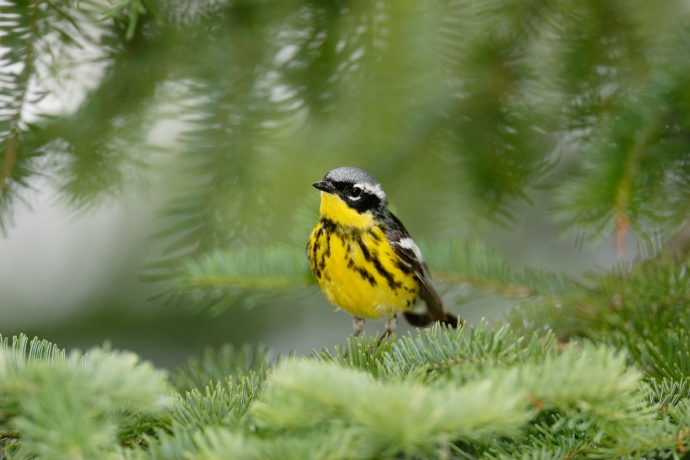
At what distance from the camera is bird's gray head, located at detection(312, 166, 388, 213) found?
11.0ft

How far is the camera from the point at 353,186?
346 cm

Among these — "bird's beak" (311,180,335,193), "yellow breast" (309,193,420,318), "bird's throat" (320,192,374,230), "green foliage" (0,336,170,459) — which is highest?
"green foliage" (0,336,170,459)

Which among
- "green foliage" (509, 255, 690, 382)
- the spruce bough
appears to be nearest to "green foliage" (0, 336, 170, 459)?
the spruce bough

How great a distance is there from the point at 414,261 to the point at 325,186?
0.54 metres

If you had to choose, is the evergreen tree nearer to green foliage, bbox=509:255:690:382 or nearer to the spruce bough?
green foliage, bbox=509:255:690:382

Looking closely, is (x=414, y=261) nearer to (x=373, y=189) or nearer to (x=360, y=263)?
(x=360, y=263)

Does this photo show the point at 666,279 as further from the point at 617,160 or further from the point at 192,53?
the point at 192,53

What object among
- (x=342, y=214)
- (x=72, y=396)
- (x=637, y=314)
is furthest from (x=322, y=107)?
(x=72, y=396)

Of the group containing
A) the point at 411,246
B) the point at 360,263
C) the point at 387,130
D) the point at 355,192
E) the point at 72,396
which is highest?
the point at 387,130

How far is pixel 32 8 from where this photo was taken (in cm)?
269

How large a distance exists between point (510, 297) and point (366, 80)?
1.10 meters

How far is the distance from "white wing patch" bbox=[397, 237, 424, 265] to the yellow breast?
80mm

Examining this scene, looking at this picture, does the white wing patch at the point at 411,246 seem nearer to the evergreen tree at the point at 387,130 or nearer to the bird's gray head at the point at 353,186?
the evergreen tree at the point at 387,130

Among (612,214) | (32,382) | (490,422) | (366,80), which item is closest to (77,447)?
(32,382)
